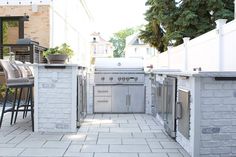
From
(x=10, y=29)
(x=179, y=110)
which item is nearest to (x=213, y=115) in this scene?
(x=179, y=110)

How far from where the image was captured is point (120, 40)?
199 feet

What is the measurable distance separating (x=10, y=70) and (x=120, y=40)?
183 ft

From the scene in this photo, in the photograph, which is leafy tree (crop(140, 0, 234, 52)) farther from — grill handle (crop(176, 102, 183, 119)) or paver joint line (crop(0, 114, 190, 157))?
grill handle (crop(176, 102, 183, 119))

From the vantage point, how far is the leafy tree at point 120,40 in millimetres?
60062

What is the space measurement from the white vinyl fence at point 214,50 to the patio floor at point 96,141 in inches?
87.8

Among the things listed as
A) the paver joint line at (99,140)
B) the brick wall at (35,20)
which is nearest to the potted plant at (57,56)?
the paver joint line at (99,140)

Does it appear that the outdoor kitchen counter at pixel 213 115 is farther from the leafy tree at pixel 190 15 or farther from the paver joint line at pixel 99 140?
the leafy tree at pixel 190 15

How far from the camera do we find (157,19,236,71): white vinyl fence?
679cm

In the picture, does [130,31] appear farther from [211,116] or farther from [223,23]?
[211,116]

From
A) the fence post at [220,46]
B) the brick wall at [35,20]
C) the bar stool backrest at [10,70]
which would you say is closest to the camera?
the bar stool backrest at [10,70]

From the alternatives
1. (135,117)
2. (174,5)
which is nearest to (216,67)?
(135,117)

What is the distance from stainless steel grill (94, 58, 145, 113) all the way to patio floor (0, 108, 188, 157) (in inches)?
58.1

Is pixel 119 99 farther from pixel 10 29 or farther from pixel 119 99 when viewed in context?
pixel 10 29

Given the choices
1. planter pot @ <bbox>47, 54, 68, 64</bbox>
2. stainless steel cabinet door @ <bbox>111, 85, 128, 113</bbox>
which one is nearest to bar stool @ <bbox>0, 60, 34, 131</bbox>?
planter pot @ <bbox>47, 54, 68, 64</bbox>
